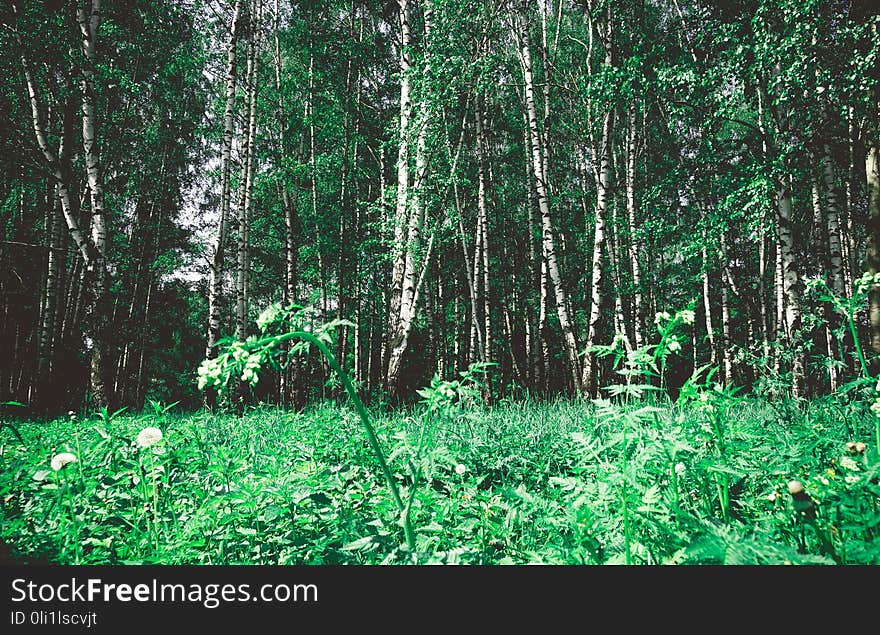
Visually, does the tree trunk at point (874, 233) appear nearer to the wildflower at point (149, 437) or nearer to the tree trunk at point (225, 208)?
the wildflower at point (149, 437)

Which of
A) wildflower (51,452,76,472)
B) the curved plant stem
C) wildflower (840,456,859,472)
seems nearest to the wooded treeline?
wildflower (840,456,859,472)

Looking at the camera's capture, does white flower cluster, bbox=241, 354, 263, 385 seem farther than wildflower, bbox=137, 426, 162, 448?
No

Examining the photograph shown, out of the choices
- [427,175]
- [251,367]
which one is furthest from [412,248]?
[251,367]

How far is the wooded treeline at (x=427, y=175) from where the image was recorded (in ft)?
24.1

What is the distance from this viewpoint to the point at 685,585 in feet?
3.18

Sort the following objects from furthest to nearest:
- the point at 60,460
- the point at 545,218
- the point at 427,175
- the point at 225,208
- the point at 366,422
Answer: the point at 225,208 < the point at 427,175 < the point at 545,218 < the point at 60,460 < the point at 366,422

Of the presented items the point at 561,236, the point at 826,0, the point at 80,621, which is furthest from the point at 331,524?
the point at 561,236

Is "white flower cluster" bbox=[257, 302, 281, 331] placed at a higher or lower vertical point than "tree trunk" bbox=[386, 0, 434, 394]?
lower

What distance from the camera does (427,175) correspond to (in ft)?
31.1

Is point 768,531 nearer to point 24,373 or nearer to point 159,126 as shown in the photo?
point 159,126

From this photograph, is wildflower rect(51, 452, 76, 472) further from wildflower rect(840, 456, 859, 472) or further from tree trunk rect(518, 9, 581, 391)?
tree trunk rect(518, 9, 581, 391)

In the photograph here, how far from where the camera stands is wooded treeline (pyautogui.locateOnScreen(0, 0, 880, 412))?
7344 mm

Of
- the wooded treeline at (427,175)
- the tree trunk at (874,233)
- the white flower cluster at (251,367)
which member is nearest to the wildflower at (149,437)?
the white flower cluster at (251,367)

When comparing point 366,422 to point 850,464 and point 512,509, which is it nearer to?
point 512,509
